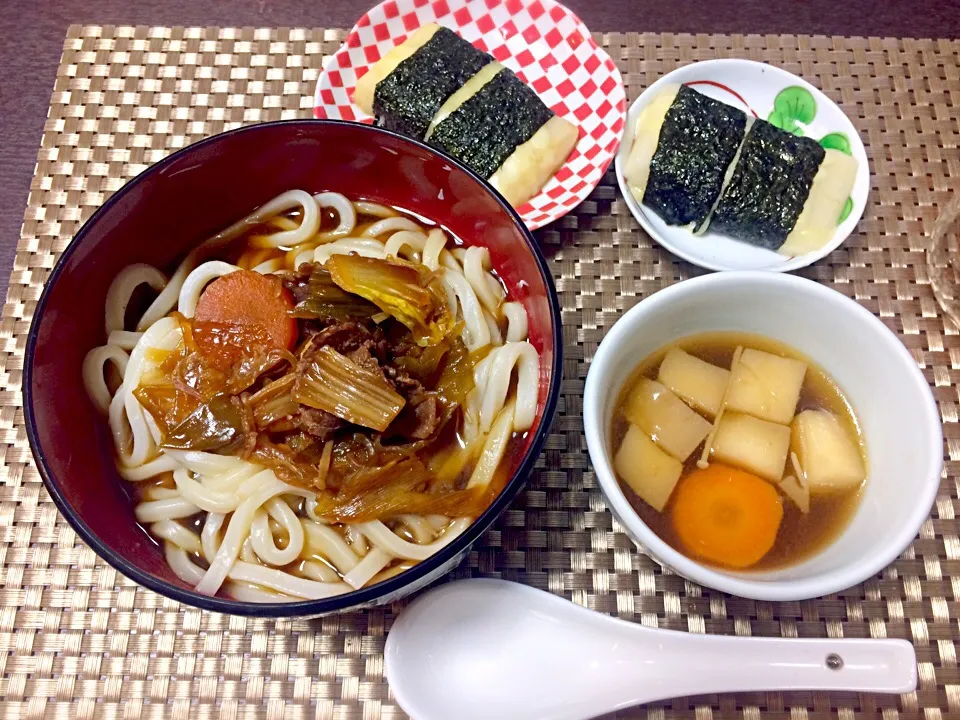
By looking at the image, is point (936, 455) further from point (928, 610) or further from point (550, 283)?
point (550, 283)

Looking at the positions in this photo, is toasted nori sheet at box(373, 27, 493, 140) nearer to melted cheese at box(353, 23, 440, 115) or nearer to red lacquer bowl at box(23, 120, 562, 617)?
melted cheese at box(353, 23, 440, 115)

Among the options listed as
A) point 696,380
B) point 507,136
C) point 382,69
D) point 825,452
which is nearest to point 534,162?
point 507,136

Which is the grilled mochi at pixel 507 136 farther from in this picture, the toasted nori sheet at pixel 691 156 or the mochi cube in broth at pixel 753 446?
the mochi cube in broth at pixel 753 446

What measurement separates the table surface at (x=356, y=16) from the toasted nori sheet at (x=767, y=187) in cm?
49

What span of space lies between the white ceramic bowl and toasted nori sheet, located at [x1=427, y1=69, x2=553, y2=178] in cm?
73

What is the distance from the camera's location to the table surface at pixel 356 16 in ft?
6.63

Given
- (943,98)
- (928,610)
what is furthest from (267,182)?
(943,98)

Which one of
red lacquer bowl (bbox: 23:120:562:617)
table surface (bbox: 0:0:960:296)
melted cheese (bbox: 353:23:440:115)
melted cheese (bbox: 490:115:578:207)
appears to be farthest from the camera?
table surface (bbox: 0:0:960:296)

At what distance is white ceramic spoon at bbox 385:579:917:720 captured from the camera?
1209 mm

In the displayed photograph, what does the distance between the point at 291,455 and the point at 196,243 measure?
22.9 inches

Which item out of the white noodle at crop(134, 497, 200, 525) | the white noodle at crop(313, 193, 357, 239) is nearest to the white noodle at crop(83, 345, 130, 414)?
the white noodle at crop(134, 497, 200, 525)

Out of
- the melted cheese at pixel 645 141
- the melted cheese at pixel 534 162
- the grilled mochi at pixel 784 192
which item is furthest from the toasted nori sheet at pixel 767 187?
the melted cheese at pixel 534 162

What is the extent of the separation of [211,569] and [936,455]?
4.21 feet

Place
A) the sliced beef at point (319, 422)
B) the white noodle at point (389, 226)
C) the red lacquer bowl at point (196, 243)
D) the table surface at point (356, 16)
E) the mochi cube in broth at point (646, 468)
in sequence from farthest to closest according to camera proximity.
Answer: the table surface at point (356, 16), the white noodle at point (389, 226), the mochi cube in broth at point (646, 468), the sliced beef at point (319, 422), the red lacquer bowl at point (196, 243)
